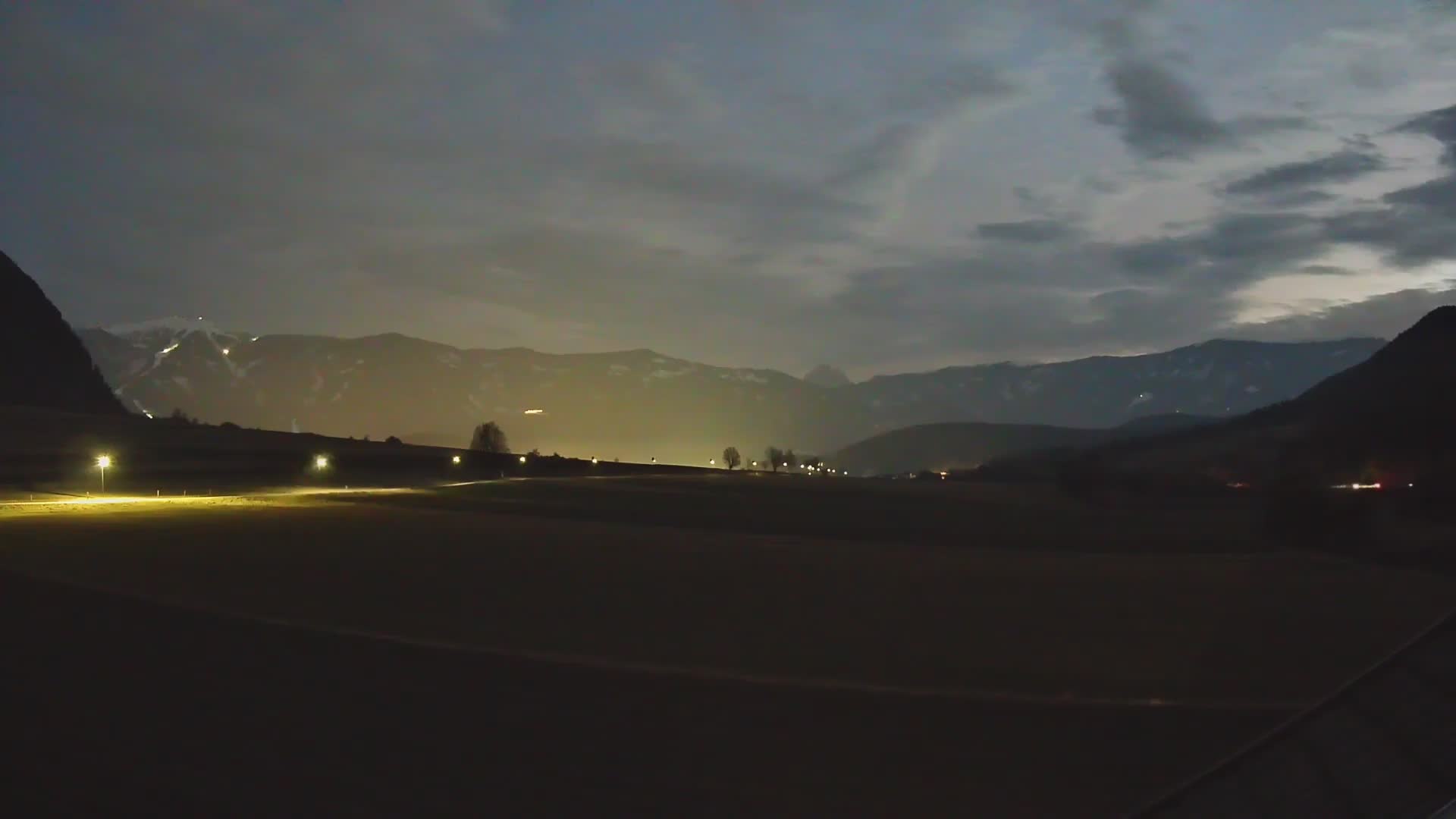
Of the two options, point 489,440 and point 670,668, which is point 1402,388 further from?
point 489,440

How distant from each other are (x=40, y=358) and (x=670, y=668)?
450 feet

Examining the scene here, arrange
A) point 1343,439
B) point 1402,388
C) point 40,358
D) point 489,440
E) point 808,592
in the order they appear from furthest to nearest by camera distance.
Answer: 1. point 489,440
2. point 40,358
3. point 1402,388
4. point 1343,439
5. point 808,592

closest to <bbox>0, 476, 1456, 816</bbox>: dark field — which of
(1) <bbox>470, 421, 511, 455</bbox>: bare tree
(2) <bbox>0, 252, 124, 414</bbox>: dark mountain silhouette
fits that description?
(2) <bbox>0, 252, 124, 414</bbox>: dark mountain silhouette

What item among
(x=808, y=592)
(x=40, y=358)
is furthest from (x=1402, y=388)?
(x=40, y=358)

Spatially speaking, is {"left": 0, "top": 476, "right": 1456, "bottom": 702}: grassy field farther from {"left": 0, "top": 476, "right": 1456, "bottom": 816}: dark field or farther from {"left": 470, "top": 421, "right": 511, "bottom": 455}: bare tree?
{"left": 470, "top": 421, "right": 511, "bottom": 455}: bare tree

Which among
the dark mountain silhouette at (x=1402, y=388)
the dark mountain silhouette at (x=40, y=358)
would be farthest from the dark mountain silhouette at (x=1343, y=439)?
the dark mountain silhouette at (x=40, y=358)

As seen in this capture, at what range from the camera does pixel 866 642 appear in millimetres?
15977

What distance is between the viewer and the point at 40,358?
12825 cm

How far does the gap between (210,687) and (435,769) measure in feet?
12.1

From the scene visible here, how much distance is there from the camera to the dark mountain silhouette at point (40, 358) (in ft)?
401

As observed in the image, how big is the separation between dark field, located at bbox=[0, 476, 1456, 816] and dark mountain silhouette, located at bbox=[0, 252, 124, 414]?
353 feet

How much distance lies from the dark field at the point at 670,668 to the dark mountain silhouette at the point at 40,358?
107556 millimetres

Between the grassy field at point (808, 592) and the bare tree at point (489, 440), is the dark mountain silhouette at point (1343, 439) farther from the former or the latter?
the bare tree at point (489, 440)

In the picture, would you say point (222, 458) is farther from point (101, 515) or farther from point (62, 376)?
point (62, 376)
